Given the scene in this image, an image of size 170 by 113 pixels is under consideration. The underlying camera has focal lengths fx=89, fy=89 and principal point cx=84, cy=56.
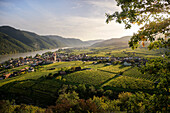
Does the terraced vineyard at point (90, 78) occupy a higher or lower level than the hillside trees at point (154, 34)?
lower

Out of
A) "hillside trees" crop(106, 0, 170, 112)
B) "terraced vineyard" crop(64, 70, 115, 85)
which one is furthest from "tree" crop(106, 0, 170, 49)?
"terraced vineyard" crop(64, 70, 115, 85)

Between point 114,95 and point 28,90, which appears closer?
point 114,95

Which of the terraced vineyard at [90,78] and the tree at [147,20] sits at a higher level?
the tree at [147,20]

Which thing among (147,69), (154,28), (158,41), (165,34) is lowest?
(147,69)

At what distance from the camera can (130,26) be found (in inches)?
266

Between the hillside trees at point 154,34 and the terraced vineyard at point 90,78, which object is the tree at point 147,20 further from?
the terraced vineyard at point 90,78

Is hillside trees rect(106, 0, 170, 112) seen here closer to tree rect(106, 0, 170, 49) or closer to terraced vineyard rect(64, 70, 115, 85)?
tree rect(106, 0, 170, 49)

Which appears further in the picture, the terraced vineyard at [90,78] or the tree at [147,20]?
the terraced vineyard at [90,78]

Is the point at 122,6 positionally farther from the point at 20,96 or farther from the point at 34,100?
the point at 20,96

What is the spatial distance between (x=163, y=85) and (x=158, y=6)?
521 cm

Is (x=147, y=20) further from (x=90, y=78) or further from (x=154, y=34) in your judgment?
(x=90, y=78)

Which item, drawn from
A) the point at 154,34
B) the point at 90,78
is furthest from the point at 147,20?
the point at 90,78

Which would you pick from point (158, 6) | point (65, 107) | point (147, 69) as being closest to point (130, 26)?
point (158, 6)

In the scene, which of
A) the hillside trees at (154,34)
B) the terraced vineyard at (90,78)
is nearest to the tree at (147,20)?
the hillside trees at (154,34)
